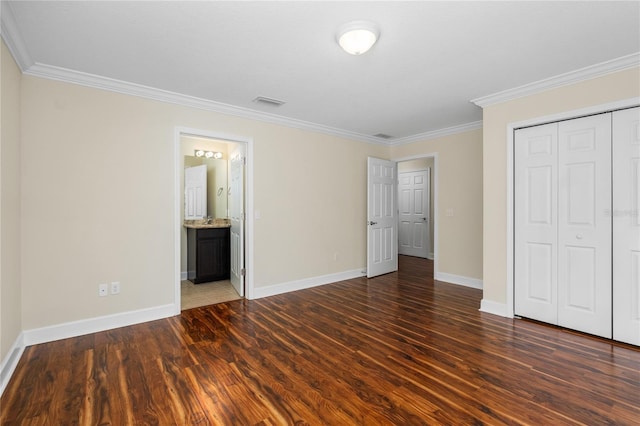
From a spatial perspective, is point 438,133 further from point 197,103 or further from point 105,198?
point 105,198

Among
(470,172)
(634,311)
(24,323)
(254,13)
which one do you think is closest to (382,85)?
(254,13)

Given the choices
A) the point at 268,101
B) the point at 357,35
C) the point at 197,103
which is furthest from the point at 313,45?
the point at 197,103

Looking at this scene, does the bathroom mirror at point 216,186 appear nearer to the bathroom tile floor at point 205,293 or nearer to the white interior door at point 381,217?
the bathroom tile floor at point 205,293

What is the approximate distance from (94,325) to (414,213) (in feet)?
22.0

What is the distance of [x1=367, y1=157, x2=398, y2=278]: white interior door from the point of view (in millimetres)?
5367

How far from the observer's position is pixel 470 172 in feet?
15.8

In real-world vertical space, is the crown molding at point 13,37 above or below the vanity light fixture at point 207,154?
above

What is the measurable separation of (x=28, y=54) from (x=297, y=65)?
225 centimetres

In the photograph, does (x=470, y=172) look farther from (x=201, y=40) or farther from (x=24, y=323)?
(x=24, y=323)

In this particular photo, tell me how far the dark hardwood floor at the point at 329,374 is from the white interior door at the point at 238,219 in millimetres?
Result: 977

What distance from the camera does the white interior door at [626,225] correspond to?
2.71 m

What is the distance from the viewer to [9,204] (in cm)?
243

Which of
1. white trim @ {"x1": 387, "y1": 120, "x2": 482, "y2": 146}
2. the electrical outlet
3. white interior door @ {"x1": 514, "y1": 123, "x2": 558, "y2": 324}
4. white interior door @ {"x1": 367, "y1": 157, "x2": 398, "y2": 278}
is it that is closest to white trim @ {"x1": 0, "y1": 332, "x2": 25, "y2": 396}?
the electrical outlet

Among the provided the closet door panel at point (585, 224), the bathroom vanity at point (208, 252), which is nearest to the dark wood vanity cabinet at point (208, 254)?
the bathroom vanity at point (208, 252)
